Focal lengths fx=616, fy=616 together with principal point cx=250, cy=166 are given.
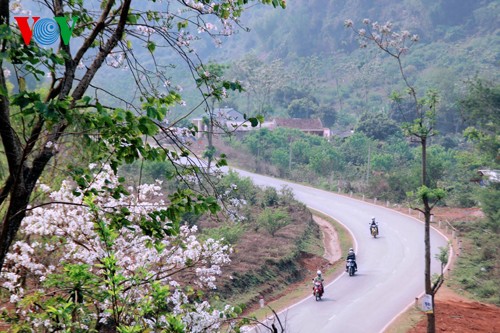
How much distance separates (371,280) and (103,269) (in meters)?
21.0

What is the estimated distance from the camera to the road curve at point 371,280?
19.8 m

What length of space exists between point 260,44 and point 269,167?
66.3 metres

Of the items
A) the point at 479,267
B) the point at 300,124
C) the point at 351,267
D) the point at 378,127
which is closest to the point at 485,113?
the point at 479,267

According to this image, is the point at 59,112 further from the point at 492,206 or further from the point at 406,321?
the point at 492,206

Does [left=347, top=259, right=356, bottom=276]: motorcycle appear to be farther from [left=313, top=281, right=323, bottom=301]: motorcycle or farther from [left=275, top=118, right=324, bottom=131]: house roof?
[left=275, top=118, right=324, bottom=131]: house roof

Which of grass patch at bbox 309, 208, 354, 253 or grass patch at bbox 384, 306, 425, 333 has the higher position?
grass patch at bbox 309, 208, 354, 253

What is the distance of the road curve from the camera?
19.8 meters

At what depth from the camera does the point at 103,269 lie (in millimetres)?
5441

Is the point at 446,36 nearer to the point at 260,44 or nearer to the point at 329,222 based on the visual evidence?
the point at 260,44

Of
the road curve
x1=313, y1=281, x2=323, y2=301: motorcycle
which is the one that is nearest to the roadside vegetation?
the road curve

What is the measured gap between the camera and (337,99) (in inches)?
3615

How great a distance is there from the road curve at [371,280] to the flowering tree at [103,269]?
5816 millimetres

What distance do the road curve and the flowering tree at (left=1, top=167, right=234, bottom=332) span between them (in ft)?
19.1

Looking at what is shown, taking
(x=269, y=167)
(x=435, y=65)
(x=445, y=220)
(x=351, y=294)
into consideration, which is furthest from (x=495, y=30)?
(x=351, y=294)
